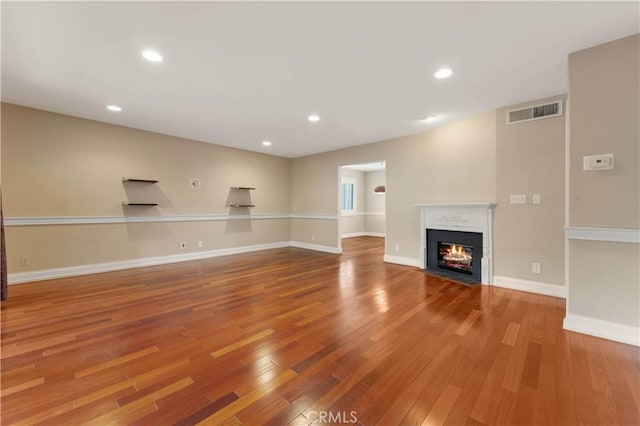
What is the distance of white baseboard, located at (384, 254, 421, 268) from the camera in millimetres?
4762

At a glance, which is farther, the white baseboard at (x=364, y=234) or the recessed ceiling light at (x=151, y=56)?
the white baseboard at (x=364, y=234)

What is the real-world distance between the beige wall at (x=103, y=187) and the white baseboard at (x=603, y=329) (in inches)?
231

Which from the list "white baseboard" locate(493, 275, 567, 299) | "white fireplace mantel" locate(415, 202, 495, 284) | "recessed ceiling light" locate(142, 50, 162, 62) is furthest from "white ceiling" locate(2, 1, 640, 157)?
"white baseboard" locate(493, 275, 567, 299)

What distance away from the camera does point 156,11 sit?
6.10ft

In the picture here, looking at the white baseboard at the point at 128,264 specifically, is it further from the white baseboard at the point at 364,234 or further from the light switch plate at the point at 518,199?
the light switch plate at the point at 518,199

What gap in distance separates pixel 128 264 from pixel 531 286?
6.45 meters

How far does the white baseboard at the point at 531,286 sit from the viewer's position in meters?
3.18

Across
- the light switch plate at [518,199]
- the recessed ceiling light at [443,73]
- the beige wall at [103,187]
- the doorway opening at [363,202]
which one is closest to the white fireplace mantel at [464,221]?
the light switch plate at [518,199]

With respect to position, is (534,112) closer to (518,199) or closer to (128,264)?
(518,199)

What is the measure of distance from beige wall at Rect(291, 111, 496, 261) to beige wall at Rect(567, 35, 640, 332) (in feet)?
4.56

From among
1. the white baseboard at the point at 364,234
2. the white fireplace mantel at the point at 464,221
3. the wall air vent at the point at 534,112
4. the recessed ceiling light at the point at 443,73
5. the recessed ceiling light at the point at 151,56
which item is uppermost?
the recessed ceiling light at the point at 151,56

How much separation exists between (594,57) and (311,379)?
11.9 ft

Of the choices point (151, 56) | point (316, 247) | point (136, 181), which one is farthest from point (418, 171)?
point (136, 181)

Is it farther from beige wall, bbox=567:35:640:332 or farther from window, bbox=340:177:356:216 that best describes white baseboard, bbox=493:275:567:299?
window, bbox=340:177:356:216
